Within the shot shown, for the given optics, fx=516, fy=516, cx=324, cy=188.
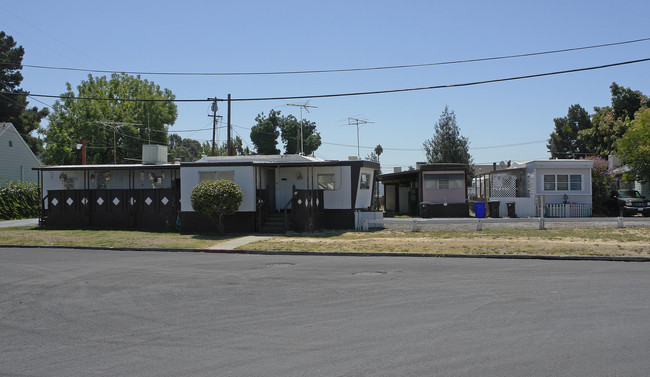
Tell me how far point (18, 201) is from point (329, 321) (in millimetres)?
32384

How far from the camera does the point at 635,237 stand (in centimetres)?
1891

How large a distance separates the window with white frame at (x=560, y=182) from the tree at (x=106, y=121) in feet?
112

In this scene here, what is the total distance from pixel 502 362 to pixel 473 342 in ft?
2.46

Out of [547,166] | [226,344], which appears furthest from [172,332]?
[547,166]

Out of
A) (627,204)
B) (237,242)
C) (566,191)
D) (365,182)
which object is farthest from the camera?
(566,191)

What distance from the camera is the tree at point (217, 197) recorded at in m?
21.2

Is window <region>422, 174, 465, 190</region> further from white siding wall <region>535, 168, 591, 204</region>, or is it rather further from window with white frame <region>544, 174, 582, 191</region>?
window with white frame <region>544, 174, 582, 191</region>

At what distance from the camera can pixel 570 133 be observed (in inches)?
2259

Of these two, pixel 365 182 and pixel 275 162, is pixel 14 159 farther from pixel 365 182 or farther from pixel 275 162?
pixel 365 182

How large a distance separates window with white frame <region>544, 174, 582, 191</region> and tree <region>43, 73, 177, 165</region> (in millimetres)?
34264

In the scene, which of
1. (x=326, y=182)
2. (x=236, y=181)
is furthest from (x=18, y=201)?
(x=326, y=182)

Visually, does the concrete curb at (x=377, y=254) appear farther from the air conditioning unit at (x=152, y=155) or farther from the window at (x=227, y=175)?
the air conditioning unit at (x=152, y=155)

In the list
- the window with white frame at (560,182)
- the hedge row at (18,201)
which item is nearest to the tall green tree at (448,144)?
the window with white frame at (560,182)

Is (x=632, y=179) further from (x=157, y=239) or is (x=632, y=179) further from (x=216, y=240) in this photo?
(x=157, y=239)
